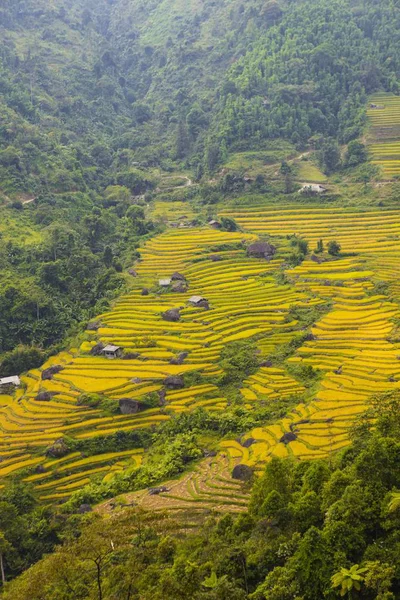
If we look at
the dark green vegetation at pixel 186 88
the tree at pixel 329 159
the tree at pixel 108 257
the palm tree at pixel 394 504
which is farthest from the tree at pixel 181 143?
the palm tree at pixel 394 504

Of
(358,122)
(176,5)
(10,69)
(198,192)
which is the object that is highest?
(176,5)

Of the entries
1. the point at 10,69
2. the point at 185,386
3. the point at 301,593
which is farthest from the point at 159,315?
the point at 10,69

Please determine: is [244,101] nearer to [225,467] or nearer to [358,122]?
[358,122]

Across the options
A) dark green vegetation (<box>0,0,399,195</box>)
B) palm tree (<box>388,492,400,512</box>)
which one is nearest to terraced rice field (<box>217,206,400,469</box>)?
palm tree (<box>388,492,400,512</box>)

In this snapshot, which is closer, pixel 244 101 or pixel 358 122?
pixel 358 122

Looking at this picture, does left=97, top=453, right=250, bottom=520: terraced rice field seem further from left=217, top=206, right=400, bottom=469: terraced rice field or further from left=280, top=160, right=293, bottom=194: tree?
left=280, top=160, right=293, bottom=194: tree

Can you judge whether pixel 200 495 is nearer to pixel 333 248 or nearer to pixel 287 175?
pixel 333 248

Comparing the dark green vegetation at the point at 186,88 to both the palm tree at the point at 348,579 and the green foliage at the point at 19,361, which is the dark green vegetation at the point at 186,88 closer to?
the green foliage at the point at 19,361
